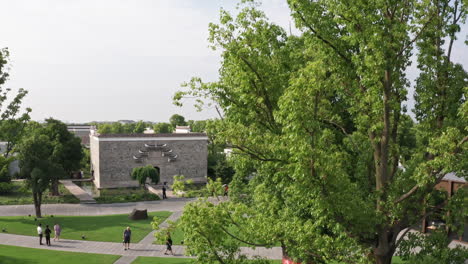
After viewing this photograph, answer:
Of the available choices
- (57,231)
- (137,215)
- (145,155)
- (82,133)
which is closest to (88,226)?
(57,231)

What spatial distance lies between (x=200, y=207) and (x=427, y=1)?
5.77 metres

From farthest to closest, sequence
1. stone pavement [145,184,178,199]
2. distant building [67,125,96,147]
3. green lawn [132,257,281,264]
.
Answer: distant building [67,125,96,147] < stone pavement [145,184,178,199] < green lawn [132,257,281,264]

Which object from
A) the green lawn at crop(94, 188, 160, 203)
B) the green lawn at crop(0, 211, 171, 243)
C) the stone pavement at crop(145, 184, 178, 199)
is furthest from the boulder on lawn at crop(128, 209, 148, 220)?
the stone pavement at crop(145, 184, 178, 199)

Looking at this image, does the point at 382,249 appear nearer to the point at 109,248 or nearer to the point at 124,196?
the point at 109,248

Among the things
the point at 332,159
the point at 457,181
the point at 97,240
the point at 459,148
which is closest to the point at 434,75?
the point at 459,148

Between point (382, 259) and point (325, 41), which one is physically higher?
point (325, 41)

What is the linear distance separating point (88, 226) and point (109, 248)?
507 cm

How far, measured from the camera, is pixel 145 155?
39844mm

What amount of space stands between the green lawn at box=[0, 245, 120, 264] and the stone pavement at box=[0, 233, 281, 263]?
0.70 meters

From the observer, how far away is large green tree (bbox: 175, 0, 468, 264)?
21.1ft

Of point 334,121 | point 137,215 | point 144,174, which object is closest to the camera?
point 334,121

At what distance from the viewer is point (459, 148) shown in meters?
6.56

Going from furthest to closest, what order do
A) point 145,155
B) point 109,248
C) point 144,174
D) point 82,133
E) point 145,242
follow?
point 82,133
point 145,155
point 144,174
point 145,242
point 109,248

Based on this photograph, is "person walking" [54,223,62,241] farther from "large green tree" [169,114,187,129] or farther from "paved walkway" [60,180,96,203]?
"large green tree" [169,114,187,129]
